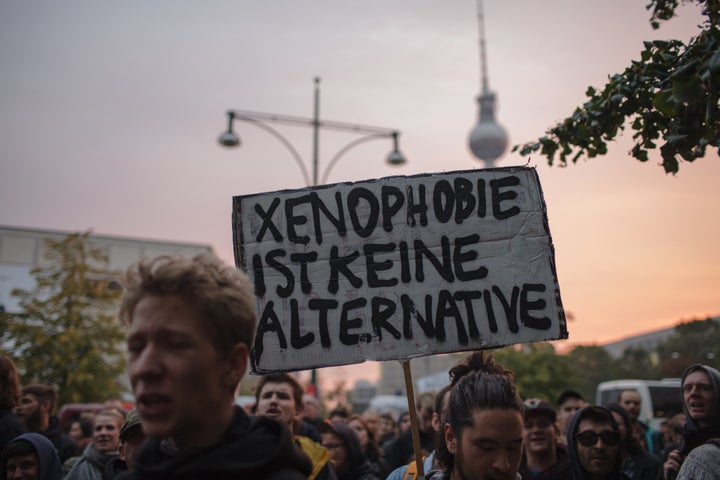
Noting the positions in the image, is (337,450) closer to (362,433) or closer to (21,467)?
(362,433)

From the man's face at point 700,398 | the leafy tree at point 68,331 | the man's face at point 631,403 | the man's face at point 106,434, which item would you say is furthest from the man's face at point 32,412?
the leafy tree at point 68,331

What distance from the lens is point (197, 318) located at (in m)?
1.91

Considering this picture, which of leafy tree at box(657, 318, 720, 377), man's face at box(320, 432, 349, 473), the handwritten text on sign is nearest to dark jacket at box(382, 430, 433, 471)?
man's face at box(320, 432, 349, 473)

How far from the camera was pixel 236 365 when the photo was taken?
2.00m

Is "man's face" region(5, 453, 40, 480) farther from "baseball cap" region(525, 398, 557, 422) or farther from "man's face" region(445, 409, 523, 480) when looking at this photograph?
"baseball cap" region(525, 398, 557, 422)

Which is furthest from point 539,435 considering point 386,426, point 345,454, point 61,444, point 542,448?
point 386,426

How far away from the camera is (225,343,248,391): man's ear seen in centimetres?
197

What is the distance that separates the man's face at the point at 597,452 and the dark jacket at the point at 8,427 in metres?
3.63

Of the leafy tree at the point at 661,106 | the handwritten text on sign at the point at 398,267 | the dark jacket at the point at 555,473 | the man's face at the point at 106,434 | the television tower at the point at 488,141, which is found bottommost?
the dark jacket at the point at 555,473

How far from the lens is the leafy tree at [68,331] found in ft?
65.6

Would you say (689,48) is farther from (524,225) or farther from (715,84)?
(524,225)

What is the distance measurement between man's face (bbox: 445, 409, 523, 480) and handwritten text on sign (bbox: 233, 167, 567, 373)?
606 mm

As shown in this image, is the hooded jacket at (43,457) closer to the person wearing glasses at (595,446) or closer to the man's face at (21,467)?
the man's face at (21,467)

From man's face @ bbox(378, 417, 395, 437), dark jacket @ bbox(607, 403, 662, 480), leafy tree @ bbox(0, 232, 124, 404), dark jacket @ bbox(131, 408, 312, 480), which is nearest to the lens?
dark jacket @ bbox(131, 408, 312, 480)
